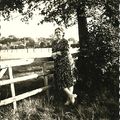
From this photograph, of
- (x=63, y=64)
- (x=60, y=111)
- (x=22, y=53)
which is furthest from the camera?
(x=22, y=53)

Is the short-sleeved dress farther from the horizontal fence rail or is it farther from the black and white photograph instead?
the horizontal fence rail

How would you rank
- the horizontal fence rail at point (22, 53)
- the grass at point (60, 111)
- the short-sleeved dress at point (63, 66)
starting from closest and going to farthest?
the grass at point (60, 111) → the short-sleeved dress at point (63, 66) → the horizontal fence rail at point (22, 53)

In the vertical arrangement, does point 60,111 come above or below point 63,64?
below

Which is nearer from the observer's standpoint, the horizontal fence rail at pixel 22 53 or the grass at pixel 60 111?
the grass at pixel 60 111

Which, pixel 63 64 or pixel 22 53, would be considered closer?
pixel 63 64

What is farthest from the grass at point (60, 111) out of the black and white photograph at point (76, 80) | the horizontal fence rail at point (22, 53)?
the horizontal fence rail at point (22, 53)

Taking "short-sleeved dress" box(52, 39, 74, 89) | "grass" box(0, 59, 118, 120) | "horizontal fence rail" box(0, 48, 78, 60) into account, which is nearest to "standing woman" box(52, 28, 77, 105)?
"short-sleeved dress" box(52, 39, 74, 89)

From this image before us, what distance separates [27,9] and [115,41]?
32.3 feet

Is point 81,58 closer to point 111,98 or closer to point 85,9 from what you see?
point 111,98

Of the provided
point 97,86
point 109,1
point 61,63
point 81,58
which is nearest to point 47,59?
point 61,63

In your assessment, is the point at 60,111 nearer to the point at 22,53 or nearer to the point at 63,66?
the point at 63,66

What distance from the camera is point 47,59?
7.48m

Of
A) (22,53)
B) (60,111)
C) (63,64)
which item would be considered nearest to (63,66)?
(63,64)

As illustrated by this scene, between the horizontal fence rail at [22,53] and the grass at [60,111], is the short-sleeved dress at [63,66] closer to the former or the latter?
the grass at [60,111]
